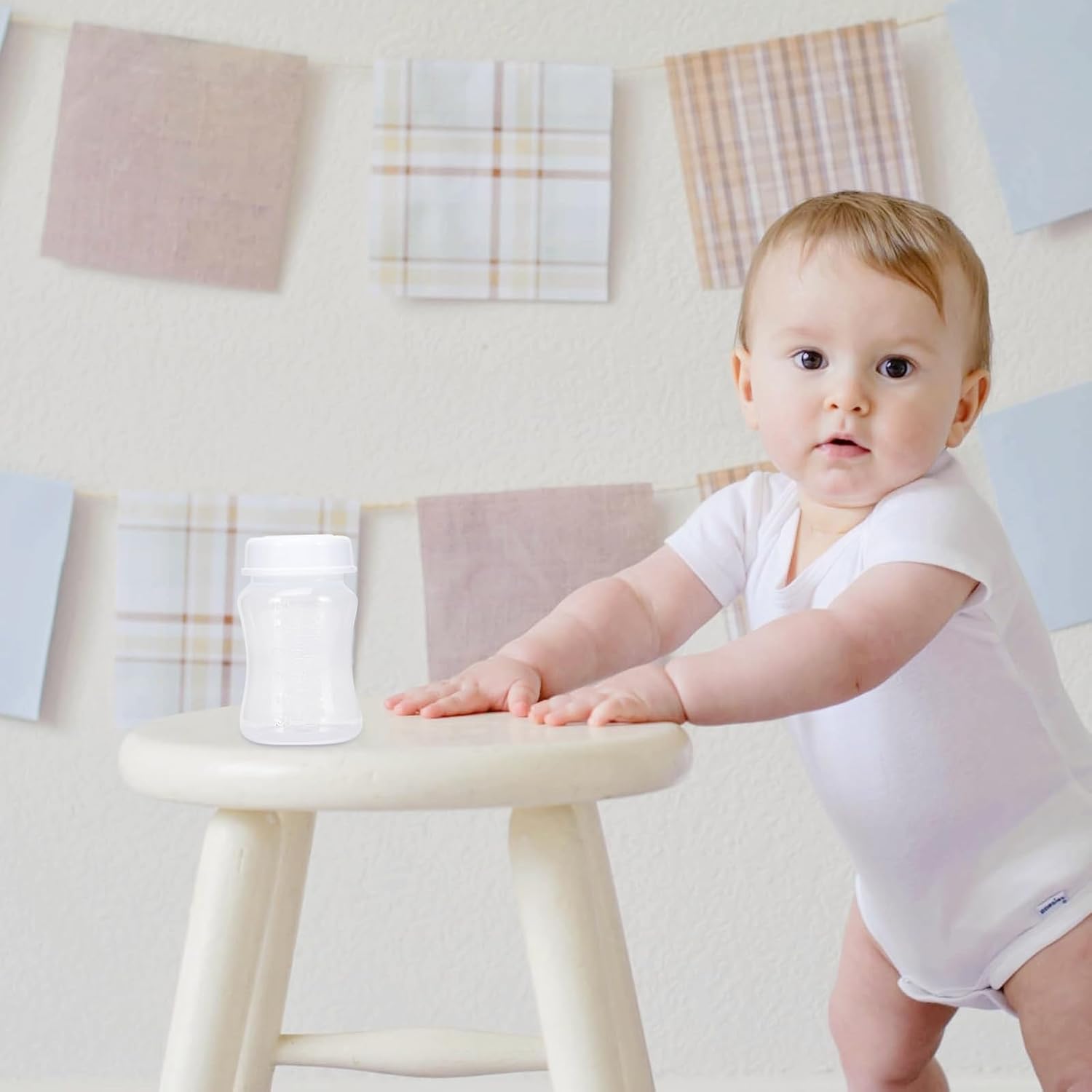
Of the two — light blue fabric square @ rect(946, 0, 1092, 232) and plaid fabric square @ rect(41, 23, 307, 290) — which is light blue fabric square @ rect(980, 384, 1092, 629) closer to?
light blue fabric square @ rect(946, 0, 1092, 232)

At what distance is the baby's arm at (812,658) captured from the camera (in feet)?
2.20

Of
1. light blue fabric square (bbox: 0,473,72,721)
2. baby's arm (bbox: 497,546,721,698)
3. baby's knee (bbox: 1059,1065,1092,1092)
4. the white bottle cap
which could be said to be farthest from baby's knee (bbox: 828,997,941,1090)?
light blue fabric square (bbox: 0,473,72,721)

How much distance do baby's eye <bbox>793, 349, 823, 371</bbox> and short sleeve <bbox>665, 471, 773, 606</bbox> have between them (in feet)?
0.44

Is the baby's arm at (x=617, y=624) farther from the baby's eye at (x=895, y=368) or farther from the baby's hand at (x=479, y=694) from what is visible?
the baby's eye at (x=895, y=368)

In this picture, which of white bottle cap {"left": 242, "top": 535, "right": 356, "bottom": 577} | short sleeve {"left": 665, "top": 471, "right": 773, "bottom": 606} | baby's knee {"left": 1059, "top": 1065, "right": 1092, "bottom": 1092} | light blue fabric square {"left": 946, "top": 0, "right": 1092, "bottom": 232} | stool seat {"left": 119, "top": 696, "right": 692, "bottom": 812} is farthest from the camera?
light blue fabric square {"left": 946, "top": 0, "right": 1092, "bottom": 232}

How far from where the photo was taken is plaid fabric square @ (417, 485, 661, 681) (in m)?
1.24

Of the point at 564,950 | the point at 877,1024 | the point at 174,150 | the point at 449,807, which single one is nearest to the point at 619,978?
the point at 564,950

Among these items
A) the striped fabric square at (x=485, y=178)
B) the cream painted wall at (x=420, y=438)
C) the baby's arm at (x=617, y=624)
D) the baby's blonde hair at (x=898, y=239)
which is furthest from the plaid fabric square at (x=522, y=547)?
the baby's blonde hair at (x=898, y=239)

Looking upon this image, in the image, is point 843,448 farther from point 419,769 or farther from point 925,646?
point 419,769

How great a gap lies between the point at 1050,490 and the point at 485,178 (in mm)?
575

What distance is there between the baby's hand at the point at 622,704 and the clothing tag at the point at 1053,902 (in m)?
0.29

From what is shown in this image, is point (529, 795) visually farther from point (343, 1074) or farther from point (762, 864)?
point (343, 1074)

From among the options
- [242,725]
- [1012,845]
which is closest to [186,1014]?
[242,725]

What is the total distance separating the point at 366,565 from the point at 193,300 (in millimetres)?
288
